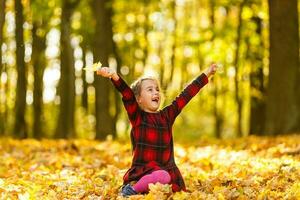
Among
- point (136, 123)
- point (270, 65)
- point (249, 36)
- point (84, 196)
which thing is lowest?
point (84, 196)

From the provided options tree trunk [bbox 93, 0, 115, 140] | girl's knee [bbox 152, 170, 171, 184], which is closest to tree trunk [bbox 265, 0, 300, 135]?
tree trunk [bbox 93, 0, 115, 140]

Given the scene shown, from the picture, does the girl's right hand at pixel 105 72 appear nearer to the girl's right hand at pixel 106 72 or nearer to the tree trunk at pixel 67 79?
the girl's right hand at pixel 106 72

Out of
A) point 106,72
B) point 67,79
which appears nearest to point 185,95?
point 106,72

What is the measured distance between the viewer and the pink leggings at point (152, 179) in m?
6.64

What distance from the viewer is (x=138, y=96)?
702 centimetres

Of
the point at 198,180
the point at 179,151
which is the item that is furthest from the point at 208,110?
the point at 198,180

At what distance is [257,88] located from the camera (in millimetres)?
22984

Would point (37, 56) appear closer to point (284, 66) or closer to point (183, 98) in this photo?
point (284, 66)

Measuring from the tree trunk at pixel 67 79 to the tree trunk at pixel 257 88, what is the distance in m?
6.02

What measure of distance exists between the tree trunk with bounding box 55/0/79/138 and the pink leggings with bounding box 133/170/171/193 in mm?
12625

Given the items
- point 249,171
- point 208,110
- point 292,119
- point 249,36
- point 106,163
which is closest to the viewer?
point 249,171

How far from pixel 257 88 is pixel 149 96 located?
1651cm

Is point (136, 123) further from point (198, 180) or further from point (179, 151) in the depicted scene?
point (179, 151)

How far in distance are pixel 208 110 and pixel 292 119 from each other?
79.7ft
